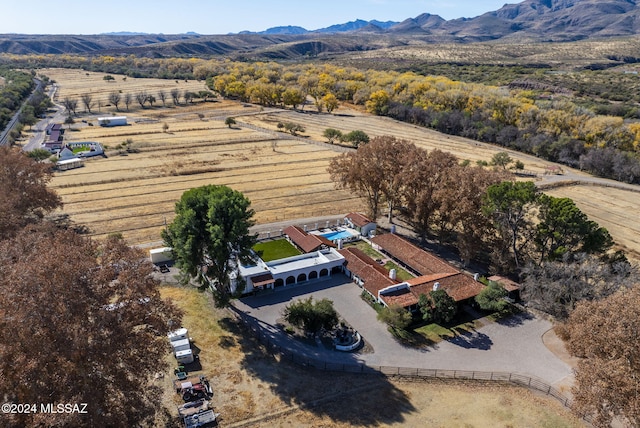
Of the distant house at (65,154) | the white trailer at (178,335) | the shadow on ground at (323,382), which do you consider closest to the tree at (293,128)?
the distant house at (65,154)

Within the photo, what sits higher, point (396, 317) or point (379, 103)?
point (379, 103)

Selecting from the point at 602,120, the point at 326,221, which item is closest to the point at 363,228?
the point at 326,221

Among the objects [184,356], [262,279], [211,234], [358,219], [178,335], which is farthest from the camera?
[358,219]

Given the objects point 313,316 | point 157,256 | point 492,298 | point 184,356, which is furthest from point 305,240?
point 492,298

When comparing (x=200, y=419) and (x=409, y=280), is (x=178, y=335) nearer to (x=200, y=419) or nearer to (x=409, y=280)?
(x=200, y=419)

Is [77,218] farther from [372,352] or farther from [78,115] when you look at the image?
[78,115]

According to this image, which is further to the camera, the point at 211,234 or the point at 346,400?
the point at 211,234
